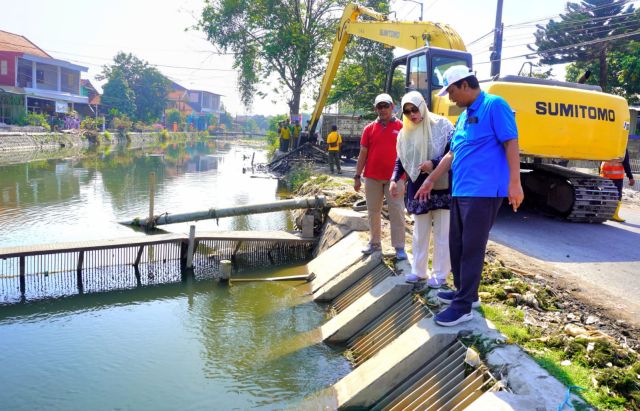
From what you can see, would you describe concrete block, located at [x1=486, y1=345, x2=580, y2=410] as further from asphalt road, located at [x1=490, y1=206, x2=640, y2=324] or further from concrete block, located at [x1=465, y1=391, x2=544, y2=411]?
asphalt road, located at [x1=490, y1=206, x2=640, y2=324]

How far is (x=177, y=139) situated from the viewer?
6156 cm

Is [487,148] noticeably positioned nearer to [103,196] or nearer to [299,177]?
A: [299,177]

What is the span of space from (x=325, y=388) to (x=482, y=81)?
5990mm

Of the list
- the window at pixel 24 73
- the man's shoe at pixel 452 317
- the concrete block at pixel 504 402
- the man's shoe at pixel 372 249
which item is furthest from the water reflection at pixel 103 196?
the window at pixel 24 73

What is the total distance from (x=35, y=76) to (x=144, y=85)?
2198cm

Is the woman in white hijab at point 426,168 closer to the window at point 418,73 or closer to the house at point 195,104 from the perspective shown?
the window at point 418,73

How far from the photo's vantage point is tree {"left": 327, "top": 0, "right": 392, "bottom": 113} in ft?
87.8

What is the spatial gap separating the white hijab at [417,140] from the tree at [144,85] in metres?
60.0

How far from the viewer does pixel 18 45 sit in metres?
40.8

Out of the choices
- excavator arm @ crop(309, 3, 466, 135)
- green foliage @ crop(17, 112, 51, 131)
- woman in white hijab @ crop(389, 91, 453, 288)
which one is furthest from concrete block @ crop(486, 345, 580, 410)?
green foliage @ crop(17, 112, 51, 131)

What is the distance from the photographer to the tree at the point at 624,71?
2288 centimetres

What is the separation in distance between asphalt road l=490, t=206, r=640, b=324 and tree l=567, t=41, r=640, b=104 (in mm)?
16349

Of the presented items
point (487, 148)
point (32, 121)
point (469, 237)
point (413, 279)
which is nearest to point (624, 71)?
point (413, 279)

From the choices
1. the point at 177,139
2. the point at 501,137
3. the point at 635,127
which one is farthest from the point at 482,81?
the point at 177,139
